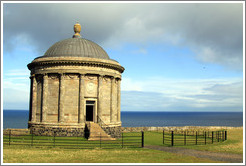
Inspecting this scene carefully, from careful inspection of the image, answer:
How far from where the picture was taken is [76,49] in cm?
3127

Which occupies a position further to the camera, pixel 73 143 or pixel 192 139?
pixel 192 139

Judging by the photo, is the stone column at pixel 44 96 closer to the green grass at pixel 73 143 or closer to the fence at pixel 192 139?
the green grass at pixel 73 143

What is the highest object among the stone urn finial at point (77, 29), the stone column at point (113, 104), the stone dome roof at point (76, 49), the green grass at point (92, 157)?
the stone urn finial at point (77, 29)

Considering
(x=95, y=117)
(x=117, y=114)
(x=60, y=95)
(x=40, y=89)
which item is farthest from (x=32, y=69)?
(x=117, y=114)

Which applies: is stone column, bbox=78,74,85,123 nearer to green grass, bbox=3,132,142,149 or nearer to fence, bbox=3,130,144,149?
fence, bbox=3,130,144,149

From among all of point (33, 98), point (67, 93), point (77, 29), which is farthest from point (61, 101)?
point (77, 29)

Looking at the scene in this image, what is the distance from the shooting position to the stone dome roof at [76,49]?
30.8 metres

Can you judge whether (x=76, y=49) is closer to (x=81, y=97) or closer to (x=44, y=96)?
(x=81, y=97)

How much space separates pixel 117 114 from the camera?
33.7 metres

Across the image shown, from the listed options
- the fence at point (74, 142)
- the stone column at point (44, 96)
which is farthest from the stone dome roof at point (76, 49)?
the fence at point (74, 142)

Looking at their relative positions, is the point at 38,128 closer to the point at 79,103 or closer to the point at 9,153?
the point at 79,103

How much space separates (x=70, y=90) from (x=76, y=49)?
5120 mm

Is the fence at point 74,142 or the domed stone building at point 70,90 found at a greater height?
the domed stone building at point 70,90

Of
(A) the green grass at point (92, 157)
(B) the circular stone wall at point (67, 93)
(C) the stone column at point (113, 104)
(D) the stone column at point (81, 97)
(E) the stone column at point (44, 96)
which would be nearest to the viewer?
(A) the green grass at point (92, 157)
